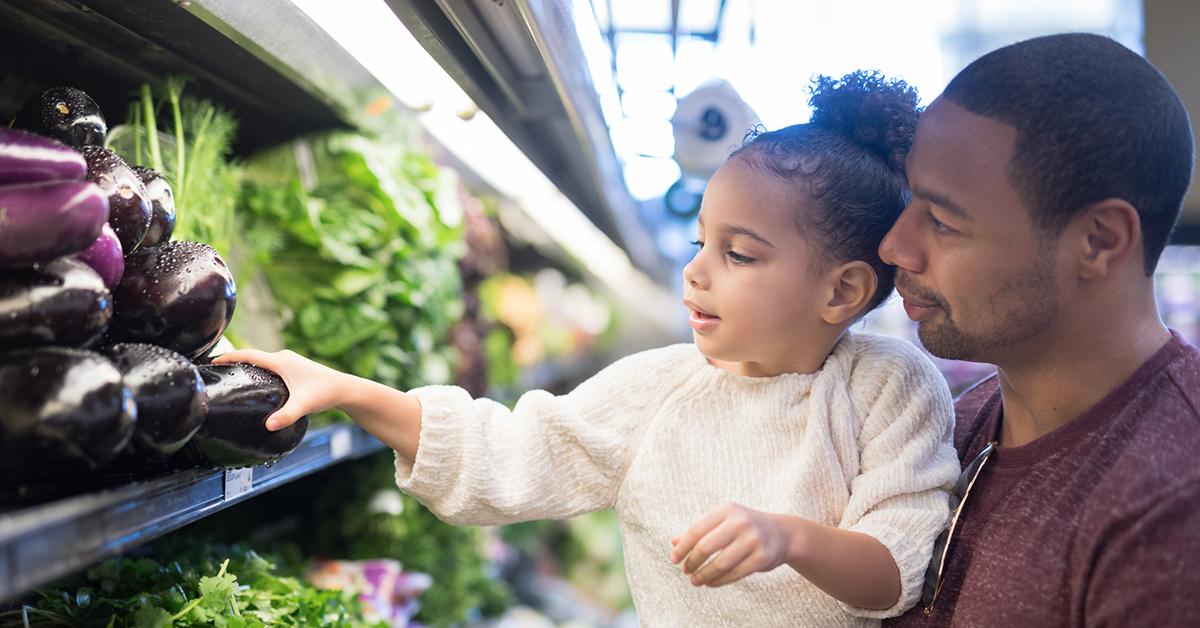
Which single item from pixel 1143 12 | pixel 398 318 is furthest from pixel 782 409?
pixel 1143 12

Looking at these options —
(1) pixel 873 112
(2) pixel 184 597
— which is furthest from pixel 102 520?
(1) pixel 873 112

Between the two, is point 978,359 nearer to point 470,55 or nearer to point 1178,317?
point 470,55

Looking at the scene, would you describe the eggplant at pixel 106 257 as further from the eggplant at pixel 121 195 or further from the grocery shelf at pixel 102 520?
the grocery shelf at pixel 102 520

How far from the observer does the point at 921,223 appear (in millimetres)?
1523

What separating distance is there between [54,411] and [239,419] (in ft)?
1.26

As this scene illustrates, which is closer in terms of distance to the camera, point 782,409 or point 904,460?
point 904,460

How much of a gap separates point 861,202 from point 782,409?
0.39m

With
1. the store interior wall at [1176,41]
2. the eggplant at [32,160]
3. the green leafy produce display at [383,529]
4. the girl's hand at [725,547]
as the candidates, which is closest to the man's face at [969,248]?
the girl's hand at [725,547]

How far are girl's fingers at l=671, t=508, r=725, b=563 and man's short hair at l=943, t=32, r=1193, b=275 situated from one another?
2.15 ft

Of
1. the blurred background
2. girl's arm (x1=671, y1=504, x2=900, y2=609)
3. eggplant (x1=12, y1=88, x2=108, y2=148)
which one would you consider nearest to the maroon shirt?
girl's arm (x1=671, y1=504, x2=900, y2=609)

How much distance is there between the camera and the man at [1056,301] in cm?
131

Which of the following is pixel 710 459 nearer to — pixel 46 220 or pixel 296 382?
pixel 296 382

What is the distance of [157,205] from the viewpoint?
1.33 metres

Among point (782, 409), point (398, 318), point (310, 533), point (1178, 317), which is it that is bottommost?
point (1178, 317)
